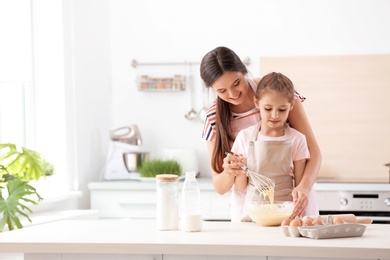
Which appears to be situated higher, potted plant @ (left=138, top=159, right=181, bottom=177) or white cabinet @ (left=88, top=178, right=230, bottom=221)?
potted plant @ (left=138, top=159, right=181, bottom=177)

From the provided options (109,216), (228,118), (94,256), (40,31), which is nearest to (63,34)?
(40,31)

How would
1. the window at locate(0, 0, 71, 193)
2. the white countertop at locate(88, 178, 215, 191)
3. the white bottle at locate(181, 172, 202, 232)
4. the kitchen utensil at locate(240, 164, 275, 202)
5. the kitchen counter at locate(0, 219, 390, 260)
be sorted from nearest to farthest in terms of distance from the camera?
the kitchen counter at locate(0, 219, 390, 260) < the white bottle at locate(181, 172, 202, 232) < the kitchen utensil at locate(240, 164, 275, 202) < the window at locate(0, 0, 71, 193) < the white countertop at locate(88, 178, 215, 191)

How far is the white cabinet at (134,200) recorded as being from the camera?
5.04m

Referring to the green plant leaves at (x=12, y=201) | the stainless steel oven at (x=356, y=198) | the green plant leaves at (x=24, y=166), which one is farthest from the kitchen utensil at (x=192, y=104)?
the green plant leaves at (x=12, y=201)

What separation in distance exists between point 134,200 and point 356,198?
1.43m

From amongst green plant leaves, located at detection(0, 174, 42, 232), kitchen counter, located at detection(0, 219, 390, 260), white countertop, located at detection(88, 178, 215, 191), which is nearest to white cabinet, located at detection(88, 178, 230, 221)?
white countertop, located at detection(88, 178, 215, 191)

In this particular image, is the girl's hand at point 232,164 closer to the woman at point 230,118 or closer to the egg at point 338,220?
the woman at point 230,118

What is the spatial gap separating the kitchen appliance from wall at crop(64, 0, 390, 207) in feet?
0.40

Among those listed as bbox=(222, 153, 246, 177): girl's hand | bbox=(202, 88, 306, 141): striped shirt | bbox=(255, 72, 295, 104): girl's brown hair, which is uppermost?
bbox=(255, 72, 295, 104): girl's brown hair

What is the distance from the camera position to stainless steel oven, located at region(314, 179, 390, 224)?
4.83 meters

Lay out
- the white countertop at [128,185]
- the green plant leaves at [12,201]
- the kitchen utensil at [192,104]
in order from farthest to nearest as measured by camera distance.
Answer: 1. the kitchen utensil at [192,104]
2. the white countertop at [128,185]
3. the green plant leaves at [12,201]

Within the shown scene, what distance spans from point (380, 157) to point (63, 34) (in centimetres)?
225

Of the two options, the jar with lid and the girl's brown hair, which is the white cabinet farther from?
the jar with lid

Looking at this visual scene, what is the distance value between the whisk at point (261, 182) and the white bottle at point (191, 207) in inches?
10.1
